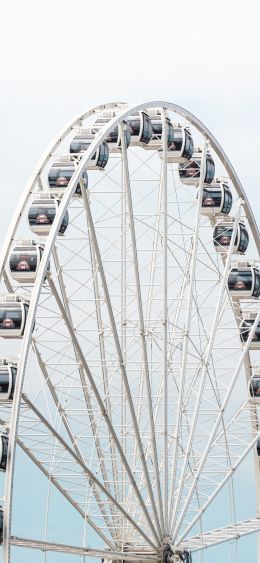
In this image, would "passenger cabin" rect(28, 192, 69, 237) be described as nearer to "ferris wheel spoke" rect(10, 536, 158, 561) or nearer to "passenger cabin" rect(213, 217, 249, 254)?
"ferris wheel spoke" rect(10, 536, 158, 561)

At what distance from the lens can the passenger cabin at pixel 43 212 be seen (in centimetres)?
8850

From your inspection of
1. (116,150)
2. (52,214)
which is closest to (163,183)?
(116,150)

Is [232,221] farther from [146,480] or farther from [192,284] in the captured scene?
[146,480]

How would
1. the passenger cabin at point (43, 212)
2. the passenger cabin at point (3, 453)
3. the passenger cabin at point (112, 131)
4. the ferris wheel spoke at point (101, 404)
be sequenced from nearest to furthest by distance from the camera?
1. the passenger cabin at point (3, 453)
2. the ferris wheel spoke at point (101, 404)
3. the passenger cabin at point (43, 212)
4. the passenger cabin at point (112, 131)

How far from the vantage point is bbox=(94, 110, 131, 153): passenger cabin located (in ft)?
307

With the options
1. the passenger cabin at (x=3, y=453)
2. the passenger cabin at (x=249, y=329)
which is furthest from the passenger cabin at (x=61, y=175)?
the passenger cabin at (x=249, y=329)

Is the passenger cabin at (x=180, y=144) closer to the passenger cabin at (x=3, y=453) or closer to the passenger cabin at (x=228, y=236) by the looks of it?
the passenger cabin at (x=228, y=236)

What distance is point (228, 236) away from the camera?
108m

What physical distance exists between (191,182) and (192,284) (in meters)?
10.5

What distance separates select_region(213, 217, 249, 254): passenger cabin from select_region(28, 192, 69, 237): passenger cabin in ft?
59.9

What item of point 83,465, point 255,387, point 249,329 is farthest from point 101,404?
point 255,387

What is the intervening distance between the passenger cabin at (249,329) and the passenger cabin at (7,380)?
23.5m

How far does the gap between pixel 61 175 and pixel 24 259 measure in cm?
424

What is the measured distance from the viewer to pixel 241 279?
346 ft
